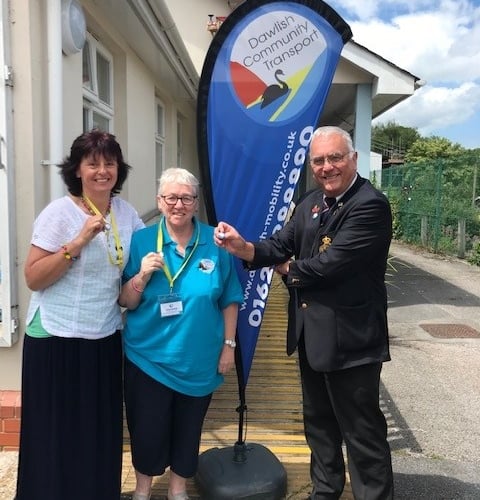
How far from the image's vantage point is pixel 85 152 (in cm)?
211

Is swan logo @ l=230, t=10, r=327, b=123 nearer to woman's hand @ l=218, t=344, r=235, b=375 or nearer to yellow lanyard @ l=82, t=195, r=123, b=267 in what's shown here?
yellow lanyard @ l=82, t=195, r=123, b=267

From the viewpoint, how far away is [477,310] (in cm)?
738

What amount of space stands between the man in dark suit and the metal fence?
10.1 m

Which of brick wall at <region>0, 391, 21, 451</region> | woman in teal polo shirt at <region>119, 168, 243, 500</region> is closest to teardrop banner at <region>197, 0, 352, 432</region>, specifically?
woman in teal polo shirt at <region>119, 168, 243, 500</region>

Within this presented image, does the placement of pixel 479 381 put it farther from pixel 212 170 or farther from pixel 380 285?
pixel 212 170

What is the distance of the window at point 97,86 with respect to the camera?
12.7 ft

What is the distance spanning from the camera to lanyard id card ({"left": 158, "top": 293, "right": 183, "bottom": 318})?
87.0 inches

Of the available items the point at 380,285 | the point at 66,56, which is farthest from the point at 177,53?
the point at 380,285

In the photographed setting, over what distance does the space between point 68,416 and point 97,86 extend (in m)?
2.94

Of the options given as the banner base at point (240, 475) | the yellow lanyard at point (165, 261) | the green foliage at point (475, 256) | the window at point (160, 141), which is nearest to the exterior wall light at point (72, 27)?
the yellow lanyard at point (165, 261)

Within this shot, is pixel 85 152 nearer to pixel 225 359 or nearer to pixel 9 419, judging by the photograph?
pixel 225 359

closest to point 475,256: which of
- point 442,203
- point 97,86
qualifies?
point 442,203

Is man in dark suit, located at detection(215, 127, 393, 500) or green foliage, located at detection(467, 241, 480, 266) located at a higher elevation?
man in dark suit, located at detection(215, 127, 393, 500)

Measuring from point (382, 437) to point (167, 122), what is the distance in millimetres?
6111
